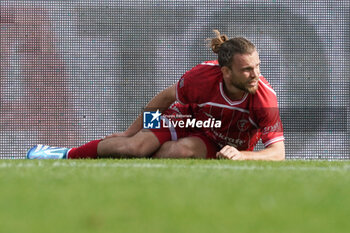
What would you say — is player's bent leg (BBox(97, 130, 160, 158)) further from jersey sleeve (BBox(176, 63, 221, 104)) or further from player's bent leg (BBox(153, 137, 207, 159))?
jersey sleeve (BBox(176, 63, 221, 104))

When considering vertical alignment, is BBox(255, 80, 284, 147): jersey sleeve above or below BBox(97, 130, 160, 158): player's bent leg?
above

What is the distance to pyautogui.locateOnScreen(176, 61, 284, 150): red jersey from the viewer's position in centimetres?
223

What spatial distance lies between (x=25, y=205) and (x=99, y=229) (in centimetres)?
25

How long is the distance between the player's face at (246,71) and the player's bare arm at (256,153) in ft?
0.93

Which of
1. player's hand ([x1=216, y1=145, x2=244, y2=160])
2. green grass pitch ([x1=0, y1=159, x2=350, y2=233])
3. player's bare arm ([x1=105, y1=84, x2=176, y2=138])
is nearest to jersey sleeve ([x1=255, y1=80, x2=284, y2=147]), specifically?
player's hand ([x1=216, y1=145, x2=244, y2=160])

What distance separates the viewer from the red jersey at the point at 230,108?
7.30 ft

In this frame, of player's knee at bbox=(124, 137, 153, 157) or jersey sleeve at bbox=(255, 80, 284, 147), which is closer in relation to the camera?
jersey sleeve at bbox=(255, 80, 284, 147)

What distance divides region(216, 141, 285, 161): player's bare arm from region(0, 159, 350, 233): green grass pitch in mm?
722

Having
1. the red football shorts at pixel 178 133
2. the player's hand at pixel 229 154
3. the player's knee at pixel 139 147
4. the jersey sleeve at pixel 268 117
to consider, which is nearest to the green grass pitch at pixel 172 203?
the player's hand at pixel 229 154

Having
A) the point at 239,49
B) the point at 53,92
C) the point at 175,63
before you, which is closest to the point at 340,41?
the point at 175,63

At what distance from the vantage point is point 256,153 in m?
2.18

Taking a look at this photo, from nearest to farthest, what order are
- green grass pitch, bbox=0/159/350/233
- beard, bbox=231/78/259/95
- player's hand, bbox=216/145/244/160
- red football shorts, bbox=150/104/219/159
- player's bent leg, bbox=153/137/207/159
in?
green grass pitch, bbox=0/159/350/233 → player's hand, bbox=216/145/244/160 → beard, bbox=231/78/259/95 → player's bent leg, bbox=153/137/207/159 → red football shorts, bbox=150/104/219/159

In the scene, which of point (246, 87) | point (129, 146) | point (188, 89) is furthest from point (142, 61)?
point (246, 87)

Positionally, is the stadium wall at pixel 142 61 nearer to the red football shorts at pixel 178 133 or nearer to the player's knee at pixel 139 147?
the red football shorts at pixel 178 133
